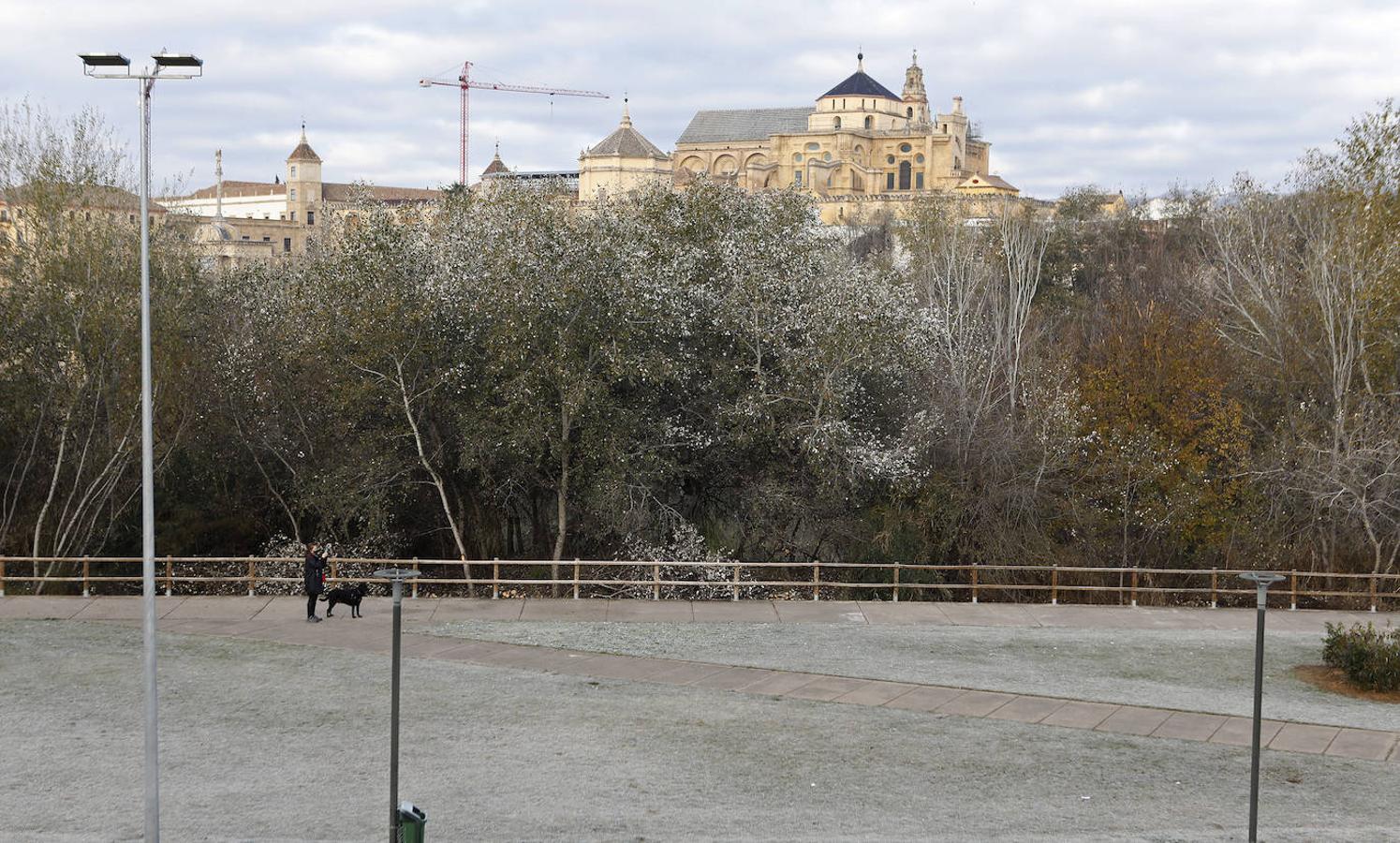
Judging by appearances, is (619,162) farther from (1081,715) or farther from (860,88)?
(1081,715)

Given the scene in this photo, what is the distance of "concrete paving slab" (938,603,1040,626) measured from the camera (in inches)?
868

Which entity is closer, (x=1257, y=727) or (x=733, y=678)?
(x=1257, y=727)

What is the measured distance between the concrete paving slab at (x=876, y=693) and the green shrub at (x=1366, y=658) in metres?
6.09

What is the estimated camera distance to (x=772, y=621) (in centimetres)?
2197

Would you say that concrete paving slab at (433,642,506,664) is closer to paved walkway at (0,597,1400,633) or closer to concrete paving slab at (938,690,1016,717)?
paved walkway at (0,597,1400,633)

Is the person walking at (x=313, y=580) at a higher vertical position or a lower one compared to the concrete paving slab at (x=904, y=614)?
higher

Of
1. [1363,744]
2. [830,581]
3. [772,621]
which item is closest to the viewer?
[1363,744]

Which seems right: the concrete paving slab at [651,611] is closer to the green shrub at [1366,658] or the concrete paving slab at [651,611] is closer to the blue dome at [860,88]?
the green shrub at [1366,658]

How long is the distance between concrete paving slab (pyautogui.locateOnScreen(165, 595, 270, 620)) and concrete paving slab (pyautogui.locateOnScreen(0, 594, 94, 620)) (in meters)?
1.59

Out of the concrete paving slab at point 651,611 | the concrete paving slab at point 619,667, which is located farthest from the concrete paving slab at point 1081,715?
the concrete paving slab at point 651,611

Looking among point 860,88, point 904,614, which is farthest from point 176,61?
point 860,88

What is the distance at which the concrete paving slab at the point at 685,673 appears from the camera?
58.5ft

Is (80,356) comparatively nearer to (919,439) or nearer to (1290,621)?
(919,439)

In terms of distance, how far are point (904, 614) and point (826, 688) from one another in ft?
17.9
